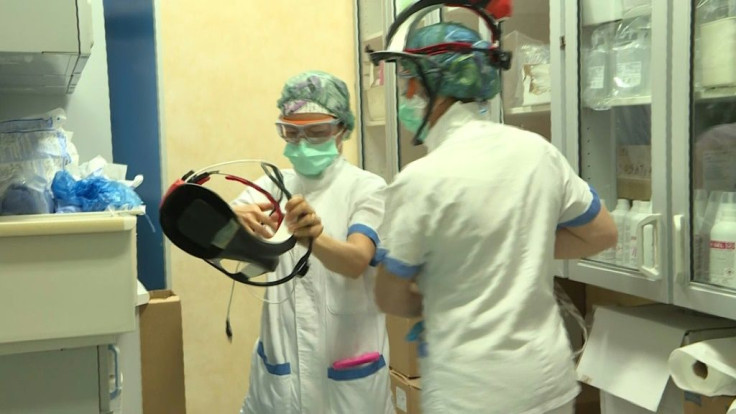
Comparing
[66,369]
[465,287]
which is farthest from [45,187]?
[465,287]

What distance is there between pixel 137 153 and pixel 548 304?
1.75m

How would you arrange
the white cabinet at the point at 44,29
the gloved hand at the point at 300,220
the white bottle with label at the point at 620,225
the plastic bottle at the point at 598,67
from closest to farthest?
the white cabinet at the point at 44,29, the gloved hand at the point at 300,220, the white bottle with label at the point at 620,225, the plastic bottle at the point at 598,67

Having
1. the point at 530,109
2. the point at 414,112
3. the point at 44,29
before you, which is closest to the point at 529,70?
the point at 530,109

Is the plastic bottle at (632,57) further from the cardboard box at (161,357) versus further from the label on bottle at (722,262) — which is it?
the cardboard box at (161,357)

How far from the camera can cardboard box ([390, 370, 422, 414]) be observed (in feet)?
7.58

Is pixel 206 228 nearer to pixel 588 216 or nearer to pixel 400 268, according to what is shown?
pixel 400 268

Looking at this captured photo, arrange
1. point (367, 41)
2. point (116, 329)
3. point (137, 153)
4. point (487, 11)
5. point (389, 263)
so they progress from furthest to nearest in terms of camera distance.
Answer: point (367, 41) → point (137, 153) → point (487, 11) → point (389, 263) → point (116, 329)

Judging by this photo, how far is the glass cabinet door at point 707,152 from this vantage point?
1.40 meters

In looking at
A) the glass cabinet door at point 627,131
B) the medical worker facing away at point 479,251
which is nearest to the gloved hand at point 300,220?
the medical worker facing away at point 479,251

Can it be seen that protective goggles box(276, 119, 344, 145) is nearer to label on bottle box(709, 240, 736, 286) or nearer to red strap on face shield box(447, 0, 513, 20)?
red strap on face shield box(447, 0, 513, 20)

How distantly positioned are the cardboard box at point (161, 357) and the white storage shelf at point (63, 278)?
112 cm

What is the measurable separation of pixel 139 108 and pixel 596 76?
160cm

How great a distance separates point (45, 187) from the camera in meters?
1.31

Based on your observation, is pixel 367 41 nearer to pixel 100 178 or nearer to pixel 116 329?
pixel 100 178
